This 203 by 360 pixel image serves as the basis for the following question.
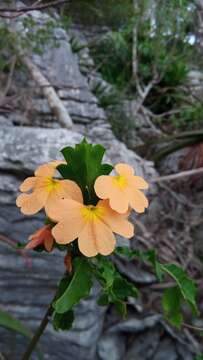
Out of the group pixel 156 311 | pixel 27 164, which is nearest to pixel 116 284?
pixel 27 164

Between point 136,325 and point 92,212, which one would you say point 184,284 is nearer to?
point 92,212

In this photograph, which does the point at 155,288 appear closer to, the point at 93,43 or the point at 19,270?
the point at 19,270

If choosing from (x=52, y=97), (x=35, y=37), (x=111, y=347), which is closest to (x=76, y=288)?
(x=111, y=347)

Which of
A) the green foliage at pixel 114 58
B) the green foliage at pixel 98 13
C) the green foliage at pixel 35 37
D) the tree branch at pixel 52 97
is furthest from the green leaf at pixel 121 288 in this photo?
the green foliage at pixel 114 58

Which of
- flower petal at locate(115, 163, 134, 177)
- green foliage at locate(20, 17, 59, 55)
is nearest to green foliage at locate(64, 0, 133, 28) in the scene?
green foliage at locate(20, 17, 59, 55)

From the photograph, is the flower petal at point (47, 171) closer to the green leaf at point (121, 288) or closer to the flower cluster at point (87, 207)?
the flower cluster at point (87, 207)

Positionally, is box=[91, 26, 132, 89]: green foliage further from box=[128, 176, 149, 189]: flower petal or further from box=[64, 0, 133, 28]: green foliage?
box=[128, 176, 149, 189]: flower petal
